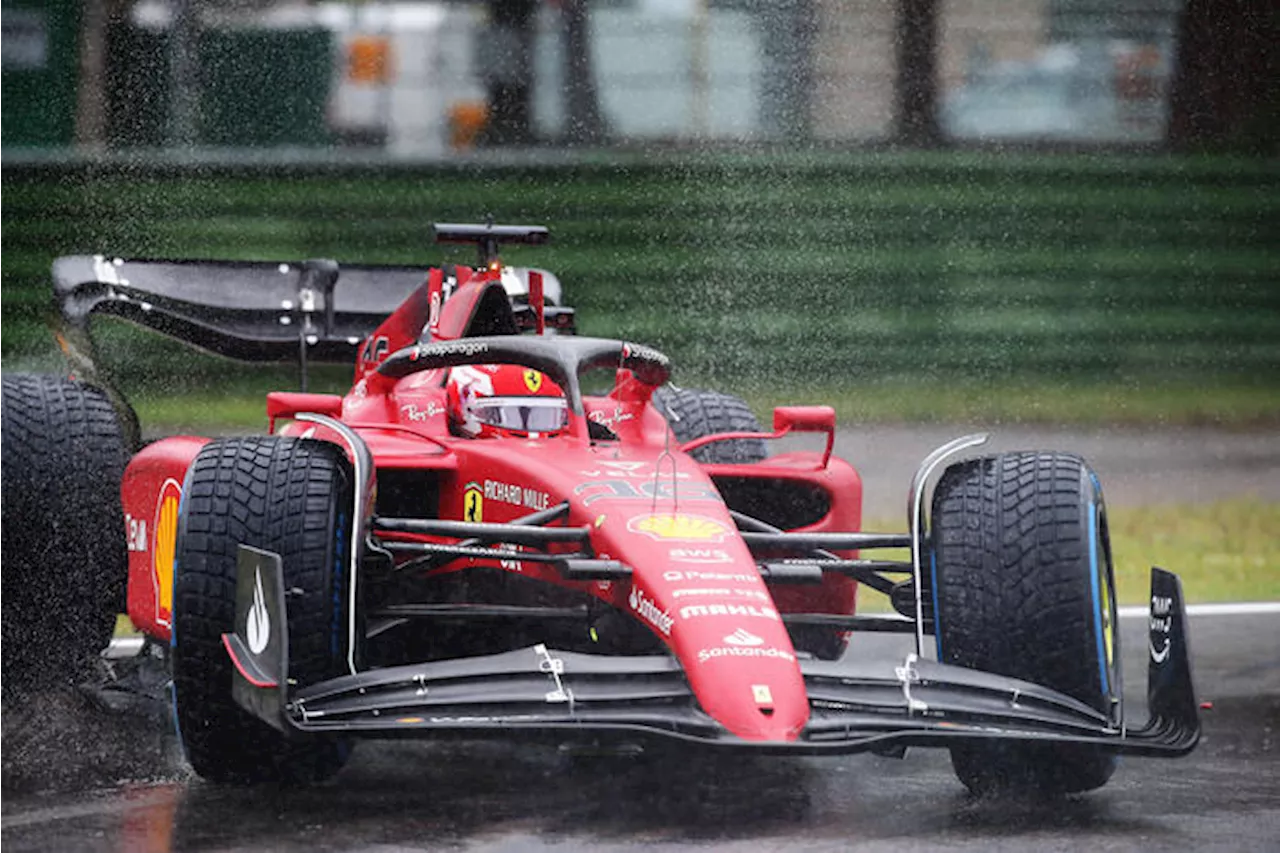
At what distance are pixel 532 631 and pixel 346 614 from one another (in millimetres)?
753

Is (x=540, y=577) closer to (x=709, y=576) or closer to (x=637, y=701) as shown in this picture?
(x=709, y=576)

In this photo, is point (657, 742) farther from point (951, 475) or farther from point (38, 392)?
point (38, 392)

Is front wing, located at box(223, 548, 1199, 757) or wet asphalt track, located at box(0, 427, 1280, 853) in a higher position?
front wing, located at box(223, 548, 1199, 757)

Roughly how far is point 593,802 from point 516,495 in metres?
0.96

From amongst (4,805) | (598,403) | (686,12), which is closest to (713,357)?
(686,12)

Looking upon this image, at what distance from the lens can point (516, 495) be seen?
6.41 meters

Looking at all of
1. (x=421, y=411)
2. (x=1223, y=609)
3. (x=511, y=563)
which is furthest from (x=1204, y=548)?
(x=511, y=563)

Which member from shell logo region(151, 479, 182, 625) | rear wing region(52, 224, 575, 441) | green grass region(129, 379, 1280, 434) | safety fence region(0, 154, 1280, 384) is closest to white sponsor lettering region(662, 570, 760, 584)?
shell logo region(151, 479, 182, 625)

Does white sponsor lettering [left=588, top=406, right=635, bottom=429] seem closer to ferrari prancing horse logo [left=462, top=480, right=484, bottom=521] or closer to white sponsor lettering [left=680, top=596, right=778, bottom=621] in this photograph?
ferrari prancing horse logo [left=462, top=480, right=484, bottom=521]

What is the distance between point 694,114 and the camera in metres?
14.7

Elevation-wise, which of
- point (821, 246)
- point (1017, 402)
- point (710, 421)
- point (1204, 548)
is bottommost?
point (1204, 548)

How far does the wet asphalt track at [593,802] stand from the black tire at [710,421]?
164 cm

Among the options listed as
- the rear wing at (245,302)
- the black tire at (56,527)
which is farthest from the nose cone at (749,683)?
the rear wing at (245,302)

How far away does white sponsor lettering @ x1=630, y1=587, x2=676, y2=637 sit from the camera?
560 cm
